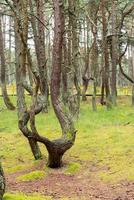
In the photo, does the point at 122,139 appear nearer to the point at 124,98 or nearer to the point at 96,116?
the point at 96,116

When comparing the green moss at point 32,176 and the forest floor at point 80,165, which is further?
the green moss at point 32,176

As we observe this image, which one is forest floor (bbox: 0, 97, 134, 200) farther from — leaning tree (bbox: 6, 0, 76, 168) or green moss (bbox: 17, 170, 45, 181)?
leaning tree (bbox: 6, 0, 76, 168)

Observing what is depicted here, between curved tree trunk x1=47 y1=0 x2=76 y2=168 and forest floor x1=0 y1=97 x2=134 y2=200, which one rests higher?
curved tree trunk x1=47 y1=0 x2=76 y2=168

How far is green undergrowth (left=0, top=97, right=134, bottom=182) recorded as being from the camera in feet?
43.0

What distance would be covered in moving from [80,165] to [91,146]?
89.0 inches

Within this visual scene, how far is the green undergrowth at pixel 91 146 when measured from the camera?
13.1m

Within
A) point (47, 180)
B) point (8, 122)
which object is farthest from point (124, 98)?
point (47, 180)

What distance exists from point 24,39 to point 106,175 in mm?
4647

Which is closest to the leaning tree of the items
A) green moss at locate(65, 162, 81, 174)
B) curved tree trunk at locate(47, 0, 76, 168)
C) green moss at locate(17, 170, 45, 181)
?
curved tree trunk at locate(47, 0, 76, 168)

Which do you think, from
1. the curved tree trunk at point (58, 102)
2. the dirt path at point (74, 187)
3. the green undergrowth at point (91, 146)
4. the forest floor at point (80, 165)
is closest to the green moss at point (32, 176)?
the forest floor at point (80, 165)

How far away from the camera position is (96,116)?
2230 centimetres

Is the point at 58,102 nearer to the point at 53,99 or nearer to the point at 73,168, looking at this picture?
the point at 53,99

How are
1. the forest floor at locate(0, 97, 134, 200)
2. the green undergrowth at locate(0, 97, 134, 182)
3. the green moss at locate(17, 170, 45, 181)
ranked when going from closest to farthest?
the forest floor at locate(0, 97, 134, 200) < the green moss at locate(17, 170, 45, 181) < the green undergrowth at locate(0, 97, 134, 182)

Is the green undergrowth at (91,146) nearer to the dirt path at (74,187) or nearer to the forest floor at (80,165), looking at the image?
the forest floor at (80,165)
